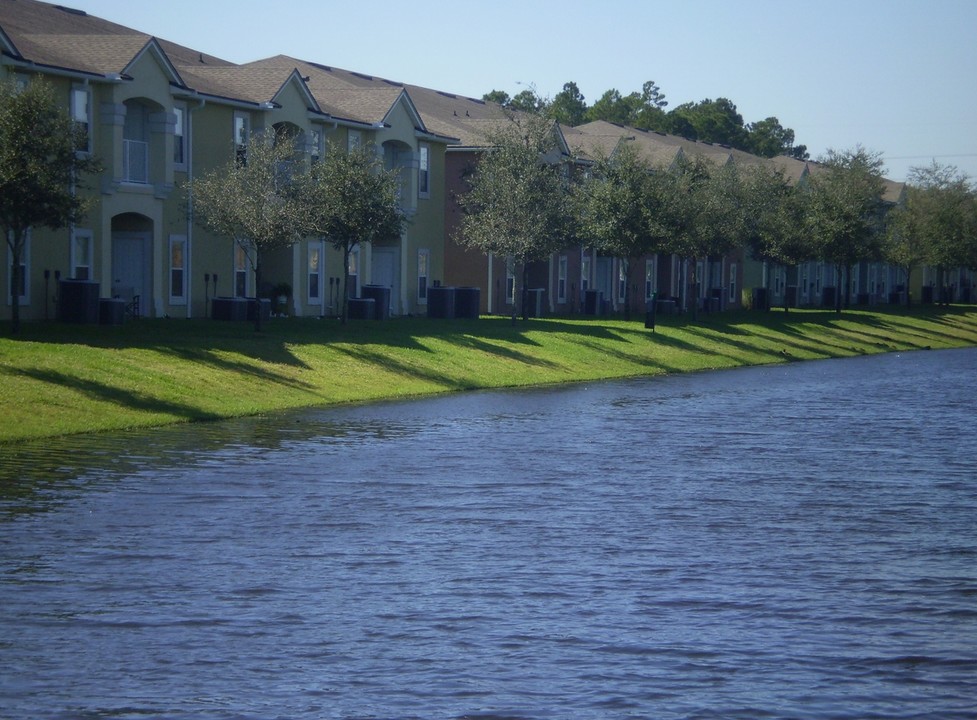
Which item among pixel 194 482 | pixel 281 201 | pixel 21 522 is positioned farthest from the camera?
pixel 281 201

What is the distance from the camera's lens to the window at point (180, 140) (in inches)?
1745

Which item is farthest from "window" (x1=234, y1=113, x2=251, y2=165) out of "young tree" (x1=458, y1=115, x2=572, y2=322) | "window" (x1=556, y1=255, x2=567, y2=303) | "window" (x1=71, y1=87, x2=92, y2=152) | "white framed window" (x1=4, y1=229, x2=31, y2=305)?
"window" (x1=556, y1=255, x2=567, y2=303)

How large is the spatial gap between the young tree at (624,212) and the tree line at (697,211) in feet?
0.16

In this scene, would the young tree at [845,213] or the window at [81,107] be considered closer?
the window at [81,107]

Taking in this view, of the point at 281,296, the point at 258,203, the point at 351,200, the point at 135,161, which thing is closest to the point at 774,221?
the point at 281,296

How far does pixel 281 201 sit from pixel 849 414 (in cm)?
1604

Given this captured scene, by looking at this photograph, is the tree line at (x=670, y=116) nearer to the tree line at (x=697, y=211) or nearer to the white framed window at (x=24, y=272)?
the tree line at (x=697, y=211)

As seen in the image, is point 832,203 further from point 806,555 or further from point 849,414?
point 806,555

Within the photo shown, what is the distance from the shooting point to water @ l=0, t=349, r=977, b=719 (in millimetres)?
10430

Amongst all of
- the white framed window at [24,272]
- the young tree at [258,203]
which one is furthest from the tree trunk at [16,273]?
the young tree at [258,203]

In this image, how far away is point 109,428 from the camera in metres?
25.7

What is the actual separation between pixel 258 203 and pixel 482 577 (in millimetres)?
26275

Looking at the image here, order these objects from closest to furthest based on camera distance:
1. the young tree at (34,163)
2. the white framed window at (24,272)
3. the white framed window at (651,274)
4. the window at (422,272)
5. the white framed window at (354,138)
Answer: the young tree at (34,163)
the white framed window at (24,272)
the white framed window at (354,138)
the window at (422,272)
the white framed window at (651,274)

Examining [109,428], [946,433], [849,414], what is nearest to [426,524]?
[109,428]
